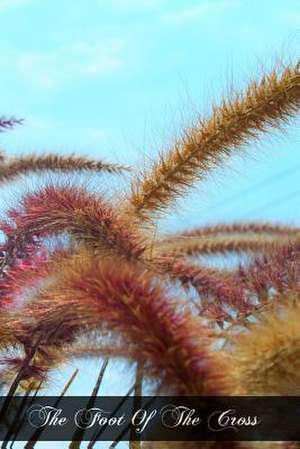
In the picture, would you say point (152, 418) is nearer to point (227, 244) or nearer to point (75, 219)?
point (75, 219)

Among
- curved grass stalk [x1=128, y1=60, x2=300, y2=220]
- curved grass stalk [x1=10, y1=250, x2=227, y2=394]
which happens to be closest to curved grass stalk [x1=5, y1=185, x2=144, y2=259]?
curved grass stalk [x1=128, y1=60, x2=300, y2=220]

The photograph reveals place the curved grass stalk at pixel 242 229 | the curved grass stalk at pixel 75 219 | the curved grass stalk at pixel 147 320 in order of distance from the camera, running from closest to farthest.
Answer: the curved grass stalk at pixel 147 320
the curved grass stalk at pixel 75 219
the curved grass stalk at pixel 242 229

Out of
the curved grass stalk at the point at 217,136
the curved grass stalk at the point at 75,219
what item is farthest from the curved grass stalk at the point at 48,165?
the curved grass stalk at the point at 75,219

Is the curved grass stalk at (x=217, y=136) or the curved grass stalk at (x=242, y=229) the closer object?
the curved grass stalk at (x=217, y=136)

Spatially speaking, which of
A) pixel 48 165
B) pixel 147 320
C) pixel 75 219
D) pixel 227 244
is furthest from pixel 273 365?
pixel 48 165

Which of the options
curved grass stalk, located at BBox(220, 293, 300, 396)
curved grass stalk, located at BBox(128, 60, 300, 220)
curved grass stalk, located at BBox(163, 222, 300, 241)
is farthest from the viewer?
curved grass stalk, located at BBox(163, 222, 300, 241)

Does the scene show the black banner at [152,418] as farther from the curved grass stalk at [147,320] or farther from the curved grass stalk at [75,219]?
the curved grass stalk at [75,219]

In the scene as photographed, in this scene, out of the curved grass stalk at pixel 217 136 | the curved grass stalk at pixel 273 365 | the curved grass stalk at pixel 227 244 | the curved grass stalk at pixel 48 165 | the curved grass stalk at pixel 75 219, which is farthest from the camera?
the curved grass stalk at pixel 48 165

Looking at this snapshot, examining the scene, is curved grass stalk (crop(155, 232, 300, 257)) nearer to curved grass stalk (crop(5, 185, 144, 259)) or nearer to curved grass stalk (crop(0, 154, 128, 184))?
curved grass stalk (crop(5, 185, 144, 259))

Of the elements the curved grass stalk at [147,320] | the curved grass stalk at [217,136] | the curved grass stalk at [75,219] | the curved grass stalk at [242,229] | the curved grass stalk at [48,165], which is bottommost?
the curved grass stalk at [147,320]
